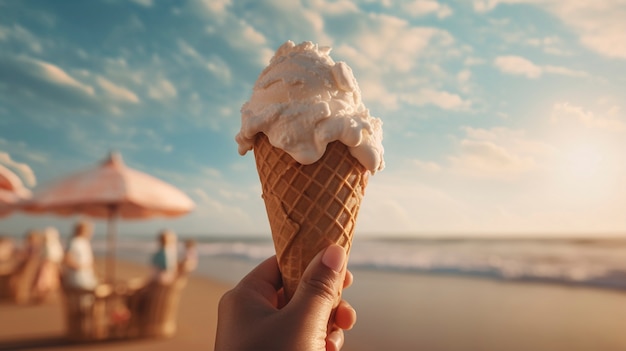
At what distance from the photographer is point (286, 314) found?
1.72 meters

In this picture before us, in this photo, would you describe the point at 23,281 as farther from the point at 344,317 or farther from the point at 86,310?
the point at 344,317

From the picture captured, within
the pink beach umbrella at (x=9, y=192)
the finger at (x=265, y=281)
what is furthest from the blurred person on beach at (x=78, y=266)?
the finger at (x=265, y=281)

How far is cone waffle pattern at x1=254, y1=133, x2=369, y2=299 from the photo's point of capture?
1.99m

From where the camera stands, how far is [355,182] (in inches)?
81.7

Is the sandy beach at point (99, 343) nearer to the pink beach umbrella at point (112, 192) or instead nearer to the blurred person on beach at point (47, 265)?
the blurred person on beach at point (47, 265)

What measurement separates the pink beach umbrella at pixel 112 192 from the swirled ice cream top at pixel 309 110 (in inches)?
191

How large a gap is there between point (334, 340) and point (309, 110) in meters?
1.11

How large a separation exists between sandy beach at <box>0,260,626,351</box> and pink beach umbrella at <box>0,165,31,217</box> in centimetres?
197

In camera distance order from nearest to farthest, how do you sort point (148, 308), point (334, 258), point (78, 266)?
point (334, 258) → point (78, 266) → point (148, 308)

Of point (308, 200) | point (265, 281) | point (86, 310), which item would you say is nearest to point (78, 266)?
point (86, 310)

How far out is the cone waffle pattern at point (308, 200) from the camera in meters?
1.99

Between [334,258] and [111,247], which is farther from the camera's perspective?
[111,247]

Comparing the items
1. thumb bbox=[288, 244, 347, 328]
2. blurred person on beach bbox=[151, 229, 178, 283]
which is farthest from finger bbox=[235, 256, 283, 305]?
blurred person on beach bbox=[151, 229, 178, 283]

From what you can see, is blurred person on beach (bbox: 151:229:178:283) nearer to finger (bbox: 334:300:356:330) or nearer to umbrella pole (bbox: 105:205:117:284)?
umbrella pole (bbox: 105:205:117:284)
